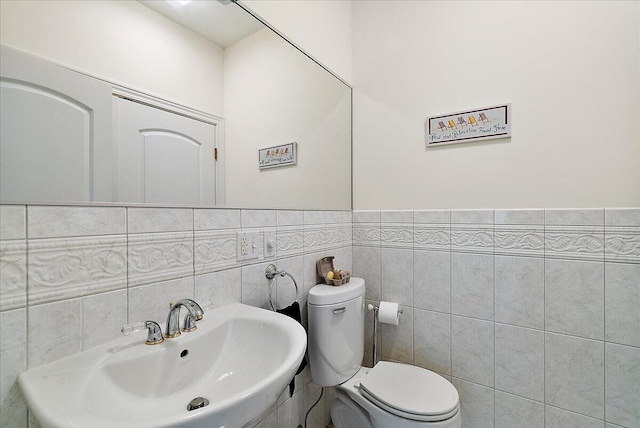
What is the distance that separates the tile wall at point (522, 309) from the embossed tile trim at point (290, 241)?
1.81ft

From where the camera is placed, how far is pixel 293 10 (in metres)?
1.47

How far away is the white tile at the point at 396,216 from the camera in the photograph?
1.62 m

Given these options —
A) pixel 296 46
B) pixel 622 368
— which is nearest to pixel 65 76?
pixel 296 46

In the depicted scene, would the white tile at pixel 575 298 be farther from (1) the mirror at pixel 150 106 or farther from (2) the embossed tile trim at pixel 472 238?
(1) the mirror at pixel 150 106

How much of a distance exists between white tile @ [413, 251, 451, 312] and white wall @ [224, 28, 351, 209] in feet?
1.83

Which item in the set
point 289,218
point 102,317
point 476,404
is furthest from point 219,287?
point 476,404

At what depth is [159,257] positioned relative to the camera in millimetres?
874

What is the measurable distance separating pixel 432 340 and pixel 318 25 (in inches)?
72.6

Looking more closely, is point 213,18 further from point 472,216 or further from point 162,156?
point 472,216

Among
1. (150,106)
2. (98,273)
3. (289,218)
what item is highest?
(150,106)

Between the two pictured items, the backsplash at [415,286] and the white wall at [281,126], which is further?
the white wall at [281,126]

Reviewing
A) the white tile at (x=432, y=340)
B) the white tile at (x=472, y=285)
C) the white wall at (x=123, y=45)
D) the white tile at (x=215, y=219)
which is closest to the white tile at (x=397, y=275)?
the white tile at (x=432, y=340)

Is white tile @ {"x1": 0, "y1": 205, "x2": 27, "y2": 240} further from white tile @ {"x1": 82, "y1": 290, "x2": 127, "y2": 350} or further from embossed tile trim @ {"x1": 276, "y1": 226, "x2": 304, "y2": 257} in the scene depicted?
embossed tile trim @ {"x1": 276, "y1": 226, "x2": 304, "y2": 257}

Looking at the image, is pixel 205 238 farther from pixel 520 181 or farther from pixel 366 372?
pixel 520 181
